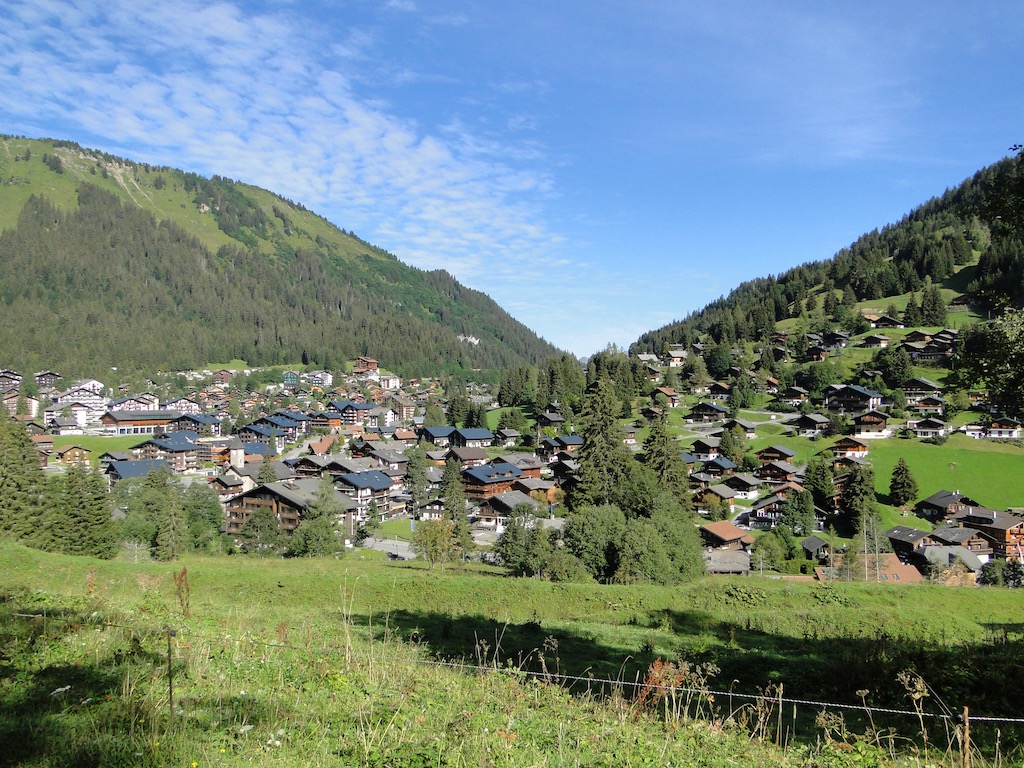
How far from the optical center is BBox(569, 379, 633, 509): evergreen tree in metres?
38.1

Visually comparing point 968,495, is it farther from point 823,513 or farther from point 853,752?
point 853,752

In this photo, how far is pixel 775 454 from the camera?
52688mm

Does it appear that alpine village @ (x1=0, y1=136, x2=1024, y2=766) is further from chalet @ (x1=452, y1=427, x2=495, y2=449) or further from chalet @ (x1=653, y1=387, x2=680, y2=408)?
chalet @ (x1=452, y1=427, x2=495, y2=449)

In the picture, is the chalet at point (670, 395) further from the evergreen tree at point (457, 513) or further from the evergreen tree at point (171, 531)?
the evergreen tree at point (171, 531)

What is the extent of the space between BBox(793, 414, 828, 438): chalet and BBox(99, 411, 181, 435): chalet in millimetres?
90282

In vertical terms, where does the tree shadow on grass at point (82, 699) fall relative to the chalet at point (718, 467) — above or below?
below

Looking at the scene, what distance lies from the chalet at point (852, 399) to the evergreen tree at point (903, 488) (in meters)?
23.1

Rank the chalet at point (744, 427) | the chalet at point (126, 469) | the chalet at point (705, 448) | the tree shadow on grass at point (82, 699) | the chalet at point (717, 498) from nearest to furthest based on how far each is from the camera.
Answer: the tree shadow on grass at point (82, 699) < the chalet at point (717, 498) < the chalet at point (705, 448) < the chalet at point (126, 469) < the chalet at point (744, 427)

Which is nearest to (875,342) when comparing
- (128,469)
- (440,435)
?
(440,435)

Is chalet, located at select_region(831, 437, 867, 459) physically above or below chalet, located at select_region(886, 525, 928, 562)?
above

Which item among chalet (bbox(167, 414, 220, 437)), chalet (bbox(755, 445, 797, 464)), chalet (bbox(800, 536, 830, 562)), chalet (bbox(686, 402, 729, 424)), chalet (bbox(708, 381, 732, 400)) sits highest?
chalet (bbox(708, 381, 732, 400))

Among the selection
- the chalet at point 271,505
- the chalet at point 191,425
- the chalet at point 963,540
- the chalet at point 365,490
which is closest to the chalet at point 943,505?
the chalet at point 963,540

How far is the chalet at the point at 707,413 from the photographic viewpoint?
70.2m

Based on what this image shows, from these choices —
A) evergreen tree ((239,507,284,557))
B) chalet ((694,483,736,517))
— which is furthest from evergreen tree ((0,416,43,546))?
chalet ((694,483,736,517))
